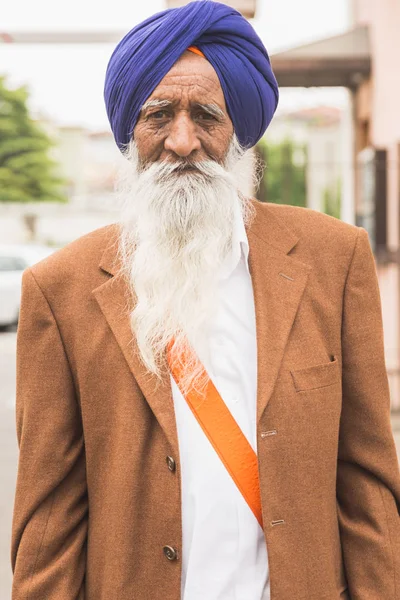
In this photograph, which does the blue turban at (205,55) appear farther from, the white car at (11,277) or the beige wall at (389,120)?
the white car at (11,277)

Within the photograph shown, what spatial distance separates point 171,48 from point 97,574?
114 cm

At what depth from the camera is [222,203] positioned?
70.7 inches

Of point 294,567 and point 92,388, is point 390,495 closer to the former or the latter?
point 294,567

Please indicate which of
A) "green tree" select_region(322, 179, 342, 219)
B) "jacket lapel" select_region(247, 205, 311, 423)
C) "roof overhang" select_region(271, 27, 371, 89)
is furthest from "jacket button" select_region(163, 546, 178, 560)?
"roof overhang" select_region(271, 27, 371, 89)

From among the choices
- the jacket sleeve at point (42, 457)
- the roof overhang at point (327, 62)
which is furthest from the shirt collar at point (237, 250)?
the roof overhang at point (327, 62)

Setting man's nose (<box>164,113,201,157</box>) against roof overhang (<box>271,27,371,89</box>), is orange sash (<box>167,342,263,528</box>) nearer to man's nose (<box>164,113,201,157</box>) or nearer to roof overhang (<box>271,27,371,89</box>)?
man's nose (<box>164,113,201,157</box>)

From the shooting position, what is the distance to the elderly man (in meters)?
1.67

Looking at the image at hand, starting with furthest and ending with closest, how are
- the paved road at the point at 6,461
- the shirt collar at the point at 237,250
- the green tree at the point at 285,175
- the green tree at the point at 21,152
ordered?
1. the green tree at the point at 21,152
2. the green tree at the point at 285,175
3. the paved road at the point at 6,461
4. the shirt collar at the point at 237,250

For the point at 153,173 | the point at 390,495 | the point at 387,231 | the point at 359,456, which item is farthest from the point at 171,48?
the point at 387,231

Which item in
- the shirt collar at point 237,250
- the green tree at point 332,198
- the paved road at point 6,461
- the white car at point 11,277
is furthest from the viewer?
the white car at point 11,277

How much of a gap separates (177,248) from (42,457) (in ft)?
1.78

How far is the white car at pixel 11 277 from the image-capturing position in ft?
48.3

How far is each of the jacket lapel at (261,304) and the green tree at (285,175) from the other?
16.1 feet

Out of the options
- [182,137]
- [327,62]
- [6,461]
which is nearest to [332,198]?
[327,62]
